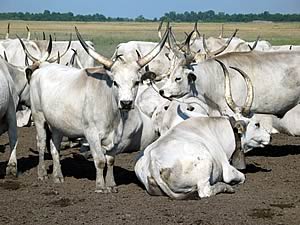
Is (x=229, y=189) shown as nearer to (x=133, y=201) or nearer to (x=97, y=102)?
(x=133, y=201)

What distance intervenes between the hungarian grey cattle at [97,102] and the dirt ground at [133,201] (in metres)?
0.63

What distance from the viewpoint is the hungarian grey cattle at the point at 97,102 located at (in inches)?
374

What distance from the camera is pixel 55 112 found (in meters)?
10.4

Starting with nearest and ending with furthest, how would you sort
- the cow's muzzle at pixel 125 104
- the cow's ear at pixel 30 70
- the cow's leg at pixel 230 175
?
the cow's muzzle at pixel 125 104
the cow's leg at pixel 230 175
the cow's ear at pixel 30 70

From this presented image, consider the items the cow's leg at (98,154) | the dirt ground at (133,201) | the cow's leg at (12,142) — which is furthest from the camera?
the cow's leg at (12,142)

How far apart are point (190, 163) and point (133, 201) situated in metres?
0.93

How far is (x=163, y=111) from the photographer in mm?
12445

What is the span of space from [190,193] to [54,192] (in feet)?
6.70

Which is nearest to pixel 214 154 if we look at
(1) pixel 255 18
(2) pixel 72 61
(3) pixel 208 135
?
(3) pixel 208 135

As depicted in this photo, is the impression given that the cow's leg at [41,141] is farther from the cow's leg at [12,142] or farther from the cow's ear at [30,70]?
the cow's ear at [30,70]

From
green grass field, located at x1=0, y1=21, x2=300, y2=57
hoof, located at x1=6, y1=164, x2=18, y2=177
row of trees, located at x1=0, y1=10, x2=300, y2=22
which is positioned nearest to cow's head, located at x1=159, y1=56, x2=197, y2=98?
hoof, located at x1=6, y1=164, x2=18, y2=177

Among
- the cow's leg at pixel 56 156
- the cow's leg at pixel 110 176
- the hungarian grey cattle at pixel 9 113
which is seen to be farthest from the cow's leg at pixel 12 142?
the cow's leg at pixel 110 176

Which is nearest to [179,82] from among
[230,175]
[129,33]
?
[230,175]

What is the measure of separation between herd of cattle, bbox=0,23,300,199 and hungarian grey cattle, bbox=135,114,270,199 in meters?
0.01
